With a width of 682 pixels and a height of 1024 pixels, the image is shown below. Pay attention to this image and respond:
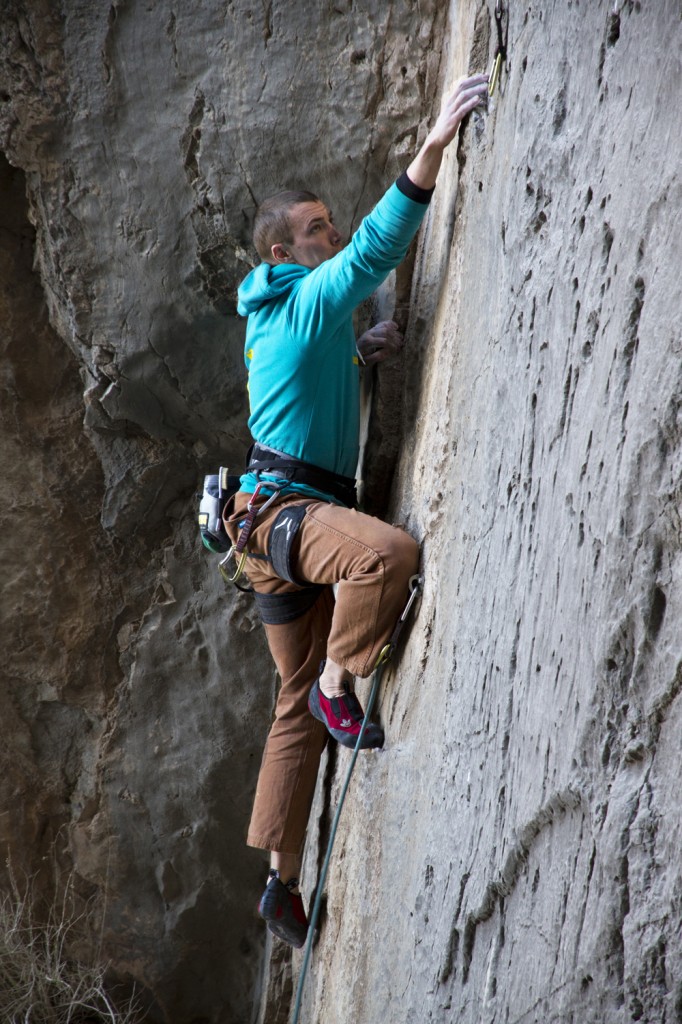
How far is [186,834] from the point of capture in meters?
3.55

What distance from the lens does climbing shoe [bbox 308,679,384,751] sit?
242cm

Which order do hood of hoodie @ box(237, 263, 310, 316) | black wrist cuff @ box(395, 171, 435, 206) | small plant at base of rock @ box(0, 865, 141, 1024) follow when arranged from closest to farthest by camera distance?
black wrist cuff @ box(395, 171, 435, 206), hood of hoodie @ box(237, 263, 310, 316), small plant at base of rock @ box(0, 865, 141, 1024)

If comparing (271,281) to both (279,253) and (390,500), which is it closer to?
(279,253)

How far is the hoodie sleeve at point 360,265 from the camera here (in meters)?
2.12

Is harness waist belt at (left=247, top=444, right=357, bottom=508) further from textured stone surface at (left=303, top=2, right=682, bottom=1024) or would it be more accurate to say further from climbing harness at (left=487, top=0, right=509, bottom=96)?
climbing harness at (left=487, top=0, right=509, bottom=96)

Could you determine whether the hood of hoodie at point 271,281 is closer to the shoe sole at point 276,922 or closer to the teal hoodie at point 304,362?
the teal hoodie at point 304,362

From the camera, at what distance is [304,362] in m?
2.44

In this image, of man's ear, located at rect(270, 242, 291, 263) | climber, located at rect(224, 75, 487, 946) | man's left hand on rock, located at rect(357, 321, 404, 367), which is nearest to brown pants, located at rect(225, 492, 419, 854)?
climber, located at rect(224, 75, 487, 946)

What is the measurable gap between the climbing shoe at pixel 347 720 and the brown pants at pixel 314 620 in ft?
0.44

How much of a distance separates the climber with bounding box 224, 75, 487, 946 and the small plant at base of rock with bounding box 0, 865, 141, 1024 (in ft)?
3.48

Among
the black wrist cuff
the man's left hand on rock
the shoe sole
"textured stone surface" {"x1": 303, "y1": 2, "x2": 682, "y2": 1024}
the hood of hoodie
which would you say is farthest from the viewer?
the shoe sole

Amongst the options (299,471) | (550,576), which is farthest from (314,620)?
(550,576)

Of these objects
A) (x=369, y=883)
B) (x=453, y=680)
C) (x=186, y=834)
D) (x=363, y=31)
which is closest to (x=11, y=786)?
(x=186, y=834)

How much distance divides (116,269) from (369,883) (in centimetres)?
Answer: 198
